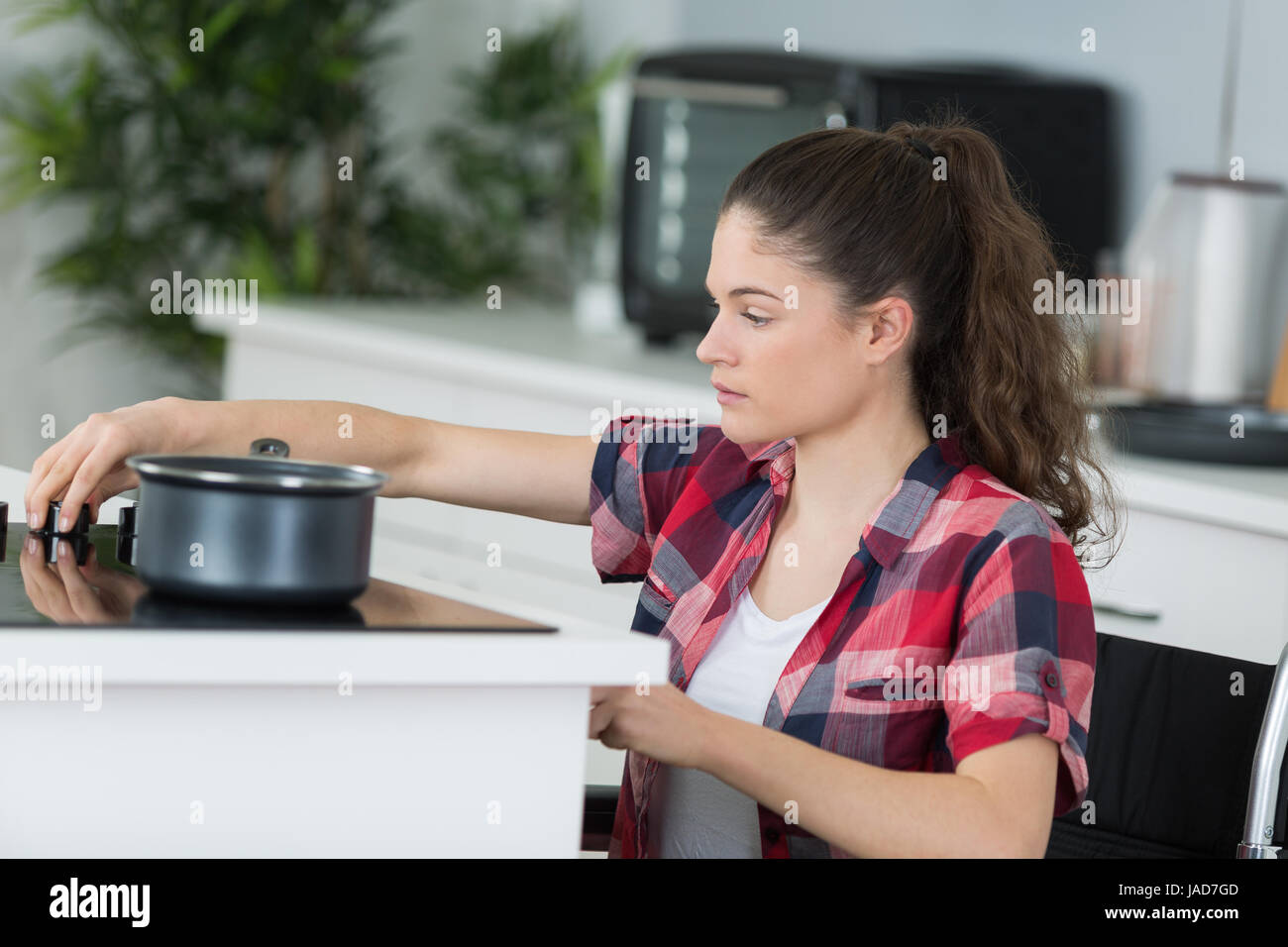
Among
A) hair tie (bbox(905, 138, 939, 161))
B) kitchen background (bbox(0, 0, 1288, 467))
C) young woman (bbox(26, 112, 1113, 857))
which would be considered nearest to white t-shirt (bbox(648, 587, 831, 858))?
young woman (bbox(26, 112, 1113, 857))

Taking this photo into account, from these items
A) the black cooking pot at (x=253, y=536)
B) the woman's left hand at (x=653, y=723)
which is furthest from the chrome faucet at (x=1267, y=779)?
the black cooking pot at (x=253, y=536)

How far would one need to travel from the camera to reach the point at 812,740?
1226mm

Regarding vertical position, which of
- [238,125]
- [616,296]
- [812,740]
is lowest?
[812,740]

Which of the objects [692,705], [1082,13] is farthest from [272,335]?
[692,705]

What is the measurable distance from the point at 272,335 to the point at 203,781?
2.31 meters

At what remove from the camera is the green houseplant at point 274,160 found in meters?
3.41

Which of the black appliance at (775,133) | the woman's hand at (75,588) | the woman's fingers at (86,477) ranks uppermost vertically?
the black appliance at (775,133)

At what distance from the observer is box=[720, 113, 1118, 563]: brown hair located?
51.5 inches

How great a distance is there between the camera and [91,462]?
1.12m

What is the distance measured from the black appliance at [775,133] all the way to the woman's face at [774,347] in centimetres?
122

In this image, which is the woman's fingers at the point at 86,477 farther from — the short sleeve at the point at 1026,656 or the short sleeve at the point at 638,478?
the short sleeve at the point at 1026,656

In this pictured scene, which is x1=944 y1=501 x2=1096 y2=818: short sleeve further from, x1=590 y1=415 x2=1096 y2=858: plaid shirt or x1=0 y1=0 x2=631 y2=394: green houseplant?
x1=0 y1=0 x2=631 y2=394: green houseplant
